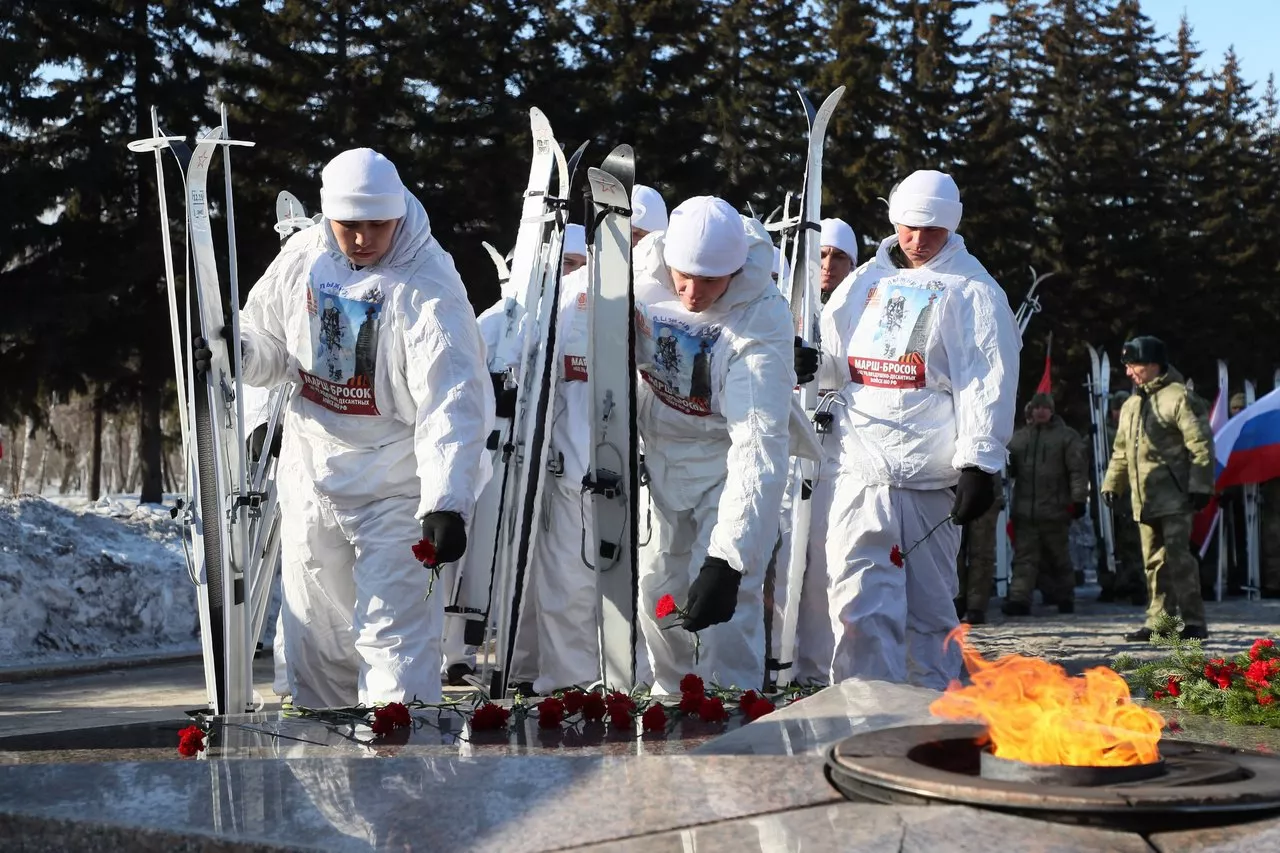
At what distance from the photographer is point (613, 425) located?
6238 millimetres

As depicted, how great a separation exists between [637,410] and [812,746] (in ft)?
8.96

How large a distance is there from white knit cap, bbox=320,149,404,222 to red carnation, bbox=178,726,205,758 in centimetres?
218

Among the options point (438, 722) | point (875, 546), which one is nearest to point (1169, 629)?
point (875, 546)

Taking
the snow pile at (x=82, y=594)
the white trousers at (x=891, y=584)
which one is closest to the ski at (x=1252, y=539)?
the snow pile at (x=82, y=594)

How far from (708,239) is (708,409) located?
667 millimetres

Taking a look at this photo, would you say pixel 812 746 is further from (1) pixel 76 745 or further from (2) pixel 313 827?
(1) pixel 76 745

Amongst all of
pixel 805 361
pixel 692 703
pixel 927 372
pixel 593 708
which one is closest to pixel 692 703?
pixel 692 703

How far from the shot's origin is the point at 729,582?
17.9 ft

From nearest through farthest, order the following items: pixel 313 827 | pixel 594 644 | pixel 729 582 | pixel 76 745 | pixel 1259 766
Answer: pixel 313 827
pixel 1259 766
pixel 76 745
pixel 729 582
pixel 594 644

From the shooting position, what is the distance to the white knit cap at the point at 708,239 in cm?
622

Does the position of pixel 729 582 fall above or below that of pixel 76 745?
above

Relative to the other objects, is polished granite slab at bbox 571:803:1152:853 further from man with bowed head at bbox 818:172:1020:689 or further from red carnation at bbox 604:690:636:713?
man with bowed head at bbox 818:172:1020:689

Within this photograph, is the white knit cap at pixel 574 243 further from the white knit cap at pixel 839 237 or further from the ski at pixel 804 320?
the ski at pixel 804 320

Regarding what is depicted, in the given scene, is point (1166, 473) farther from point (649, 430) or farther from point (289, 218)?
point (649, 430)
